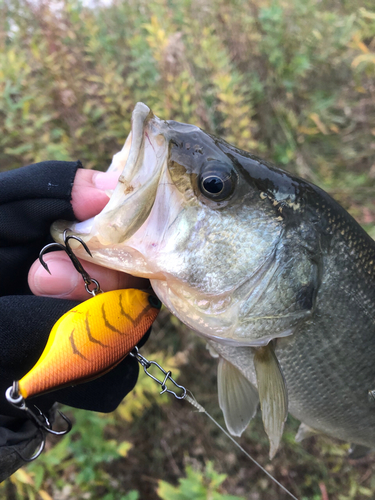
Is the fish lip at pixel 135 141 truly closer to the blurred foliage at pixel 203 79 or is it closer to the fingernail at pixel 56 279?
the fingernail at pixel 56 279

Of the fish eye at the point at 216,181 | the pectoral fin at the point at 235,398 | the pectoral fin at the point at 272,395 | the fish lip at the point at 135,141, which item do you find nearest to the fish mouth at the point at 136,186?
the fish lip at the point at 135,141

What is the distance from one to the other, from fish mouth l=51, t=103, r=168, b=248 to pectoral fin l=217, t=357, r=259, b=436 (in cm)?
82

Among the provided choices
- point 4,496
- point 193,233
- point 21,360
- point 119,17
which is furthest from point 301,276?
point 119,17

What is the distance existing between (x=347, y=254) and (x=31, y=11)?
3275 millimetres

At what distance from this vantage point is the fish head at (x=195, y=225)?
3.31ft

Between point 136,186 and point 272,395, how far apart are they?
0.90m

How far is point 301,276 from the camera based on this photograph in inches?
44.0

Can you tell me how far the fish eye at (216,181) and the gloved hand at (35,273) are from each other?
40 centimetres

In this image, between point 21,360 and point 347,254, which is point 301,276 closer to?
point 347,254

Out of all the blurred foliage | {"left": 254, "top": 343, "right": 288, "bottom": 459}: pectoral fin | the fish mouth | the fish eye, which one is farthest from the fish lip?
the blurred foliage

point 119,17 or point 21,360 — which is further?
point 119,17

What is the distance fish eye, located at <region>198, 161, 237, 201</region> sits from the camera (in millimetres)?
1036

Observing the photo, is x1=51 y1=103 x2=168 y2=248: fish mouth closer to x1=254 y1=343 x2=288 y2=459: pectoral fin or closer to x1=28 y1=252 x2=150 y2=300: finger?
x1=28 y1=252 x2=150 y2=300: finger

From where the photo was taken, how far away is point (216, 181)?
104 cm
